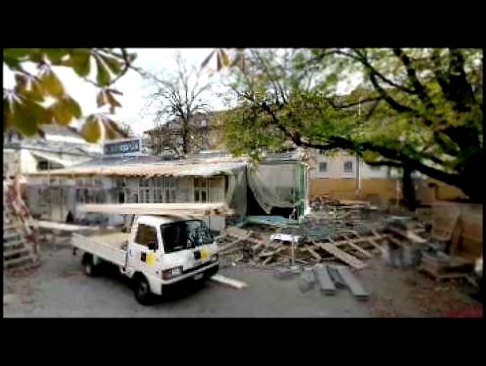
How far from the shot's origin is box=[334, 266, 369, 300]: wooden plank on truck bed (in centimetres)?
212

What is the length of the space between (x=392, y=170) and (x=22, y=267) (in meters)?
2.34

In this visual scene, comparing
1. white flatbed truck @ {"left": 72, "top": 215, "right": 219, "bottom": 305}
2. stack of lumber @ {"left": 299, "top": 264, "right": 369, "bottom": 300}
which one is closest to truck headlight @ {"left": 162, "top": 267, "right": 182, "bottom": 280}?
white flatbed truck @ {"left": 72, "top": 215, "right": 219, "bottom": 305}

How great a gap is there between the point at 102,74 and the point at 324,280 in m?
1.67

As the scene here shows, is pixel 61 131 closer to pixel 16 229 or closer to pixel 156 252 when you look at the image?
pixel 16 229

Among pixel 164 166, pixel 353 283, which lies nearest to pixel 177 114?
pixel 164 166

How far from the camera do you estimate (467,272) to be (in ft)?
6.70

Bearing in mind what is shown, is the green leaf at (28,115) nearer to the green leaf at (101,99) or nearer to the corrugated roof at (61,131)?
the corrugated roof at (61,131)

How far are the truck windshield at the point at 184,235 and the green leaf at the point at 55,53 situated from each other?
108cm

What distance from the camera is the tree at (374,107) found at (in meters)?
2.02

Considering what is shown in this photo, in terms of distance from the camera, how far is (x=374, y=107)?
7.01ft

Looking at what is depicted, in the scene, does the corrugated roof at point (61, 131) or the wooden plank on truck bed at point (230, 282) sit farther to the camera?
the wooden plank on truck bed at point (230, 282)

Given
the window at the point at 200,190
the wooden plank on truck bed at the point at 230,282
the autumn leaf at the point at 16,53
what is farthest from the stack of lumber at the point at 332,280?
the autumn leaf at the point at 16,53
